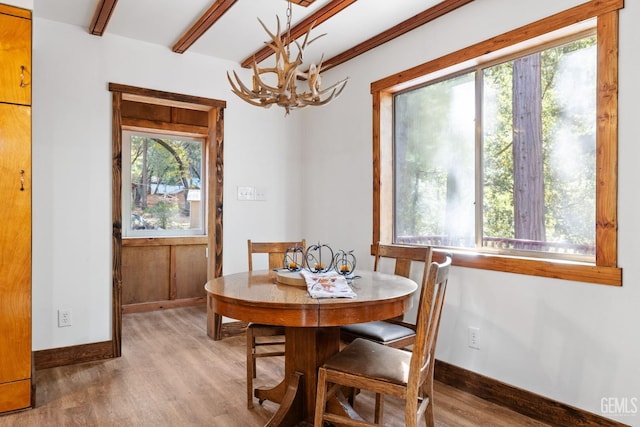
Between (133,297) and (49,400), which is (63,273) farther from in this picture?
(133,297)

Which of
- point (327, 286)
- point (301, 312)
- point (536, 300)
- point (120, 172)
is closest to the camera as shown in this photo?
point (301, 312)

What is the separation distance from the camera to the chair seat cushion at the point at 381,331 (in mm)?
2263

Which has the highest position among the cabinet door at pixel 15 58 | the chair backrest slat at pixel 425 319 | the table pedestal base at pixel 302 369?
the cabinet door at pixel 15 58

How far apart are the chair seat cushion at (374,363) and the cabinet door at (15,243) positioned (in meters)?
1.82

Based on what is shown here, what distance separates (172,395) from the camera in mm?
2529

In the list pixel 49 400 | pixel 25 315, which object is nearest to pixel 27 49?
pixel 25 315

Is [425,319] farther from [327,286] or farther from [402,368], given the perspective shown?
[327,286]

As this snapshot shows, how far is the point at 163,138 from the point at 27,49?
2.78 m

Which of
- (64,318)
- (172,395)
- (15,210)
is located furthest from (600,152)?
(64,318)

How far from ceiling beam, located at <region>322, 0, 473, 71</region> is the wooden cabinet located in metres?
1.76

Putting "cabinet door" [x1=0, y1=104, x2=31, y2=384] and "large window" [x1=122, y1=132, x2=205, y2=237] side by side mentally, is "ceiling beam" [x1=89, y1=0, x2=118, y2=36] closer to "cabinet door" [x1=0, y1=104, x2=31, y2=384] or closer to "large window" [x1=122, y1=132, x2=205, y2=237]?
"cabinet door" [x1=0, y1=104, x2=31, y2=384]

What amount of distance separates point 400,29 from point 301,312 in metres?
2.33

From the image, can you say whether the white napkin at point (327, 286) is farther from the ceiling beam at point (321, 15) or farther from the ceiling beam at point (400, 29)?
the ceiling beam at point (321, 15)

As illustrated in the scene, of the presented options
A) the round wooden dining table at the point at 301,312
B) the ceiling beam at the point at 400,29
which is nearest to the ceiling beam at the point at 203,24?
the ceiling beam at the point at 400,29
